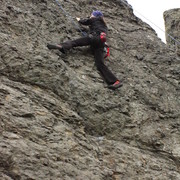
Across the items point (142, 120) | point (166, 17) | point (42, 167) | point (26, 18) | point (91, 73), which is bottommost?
point (42, 167)

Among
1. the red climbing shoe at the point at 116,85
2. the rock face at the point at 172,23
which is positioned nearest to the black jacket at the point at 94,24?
the red climbing shoe at the point at 116,85

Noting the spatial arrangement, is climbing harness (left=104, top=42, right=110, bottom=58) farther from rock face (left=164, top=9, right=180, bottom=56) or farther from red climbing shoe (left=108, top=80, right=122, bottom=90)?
rock face (left=164, top=9, right=180, bottom=56)

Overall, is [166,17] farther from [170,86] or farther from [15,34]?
[15,34]

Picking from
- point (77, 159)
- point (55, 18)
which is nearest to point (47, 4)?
point (55, 18)

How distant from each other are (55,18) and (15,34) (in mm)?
1977

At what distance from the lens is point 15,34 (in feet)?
25.9

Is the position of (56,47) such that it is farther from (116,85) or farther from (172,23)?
(172,23)

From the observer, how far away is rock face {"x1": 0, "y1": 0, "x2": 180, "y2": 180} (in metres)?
5.86

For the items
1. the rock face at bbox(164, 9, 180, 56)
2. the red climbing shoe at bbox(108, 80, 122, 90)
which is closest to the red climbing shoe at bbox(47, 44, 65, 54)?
the red climbing shoe at bbox(108, 80, 122, 90)

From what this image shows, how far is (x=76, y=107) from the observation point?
7438mm

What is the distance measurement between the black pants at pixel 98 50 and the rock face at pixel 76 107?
0.20m

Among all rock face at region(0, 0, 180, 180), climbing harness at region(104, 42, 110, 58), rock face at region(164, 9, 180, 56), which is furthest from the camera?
rock face at region(164, 9, 180, 56)

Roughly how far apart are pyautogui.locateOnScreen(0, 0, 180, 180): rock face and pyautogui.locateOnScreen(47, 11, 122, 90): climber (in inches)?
7.7

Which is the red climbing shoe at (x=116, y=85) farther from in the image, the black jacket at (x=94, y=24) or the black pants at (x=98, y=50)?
the black jacket at (x=94, y=24)
